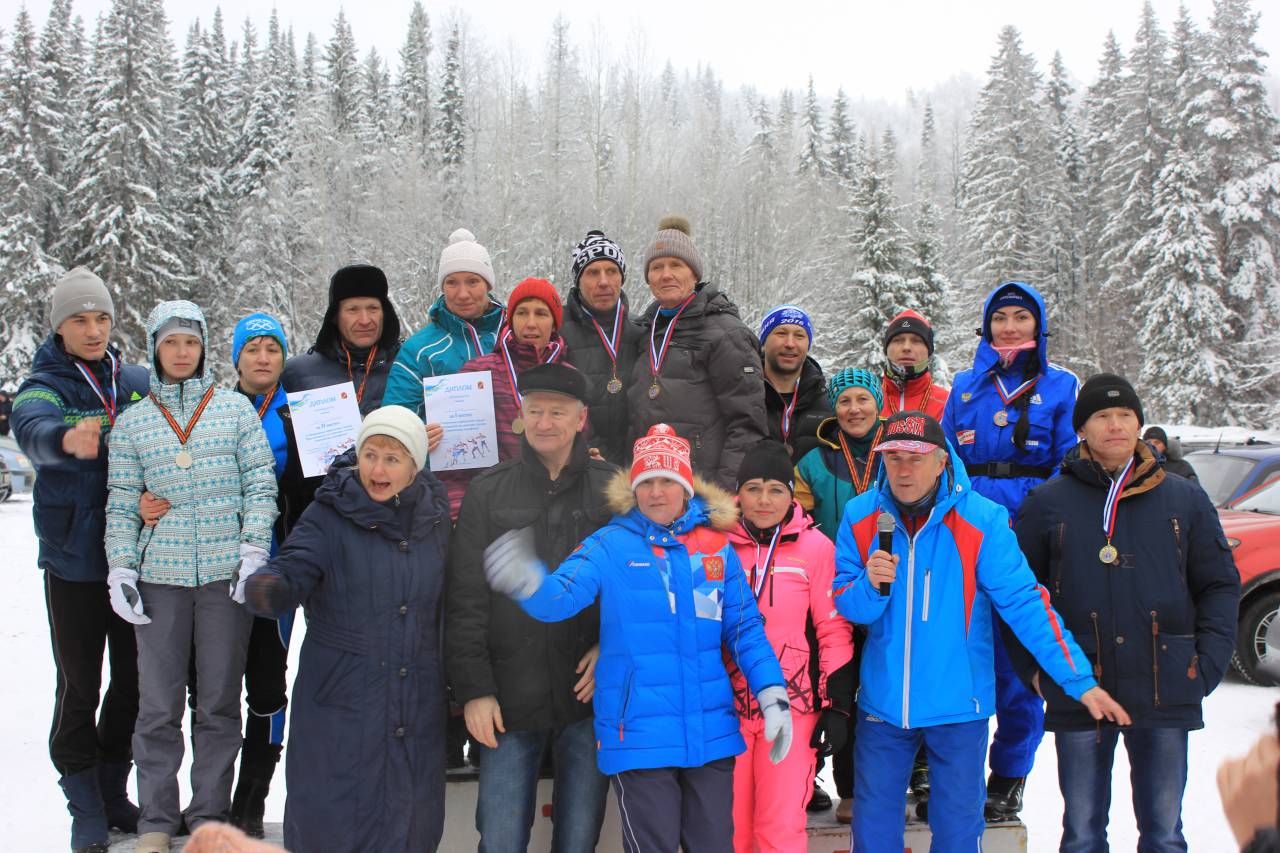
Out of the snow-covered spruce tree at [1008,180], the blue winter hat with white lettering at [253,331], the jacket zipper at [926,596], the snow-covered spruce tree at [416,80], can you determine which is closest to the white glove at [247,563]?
the blue winter hat with white lettering at [253,331]

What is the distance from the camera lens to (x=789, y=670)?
359cm

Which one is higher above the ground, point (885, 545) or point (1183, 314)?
point (1183, 314)

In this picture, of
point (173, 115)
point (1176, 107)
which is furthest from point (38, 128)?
point (1176, 107)

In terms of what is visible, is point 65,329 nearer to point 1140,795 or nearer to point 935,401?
point 935,401

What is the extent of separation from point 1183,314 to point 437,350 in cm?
3352

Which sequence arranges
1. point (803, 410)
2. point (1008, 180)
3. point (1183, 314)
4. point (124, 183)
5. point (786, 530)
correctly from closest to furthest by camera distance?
point (786, 530), point (803, 410), point (1183, 314), point (124, 183), point (1008, 180)

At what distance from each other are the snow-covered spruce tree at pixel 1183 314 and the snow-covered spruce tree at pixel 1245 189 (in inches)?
24.9

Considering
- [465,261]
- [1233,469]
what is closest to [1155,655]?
[465,261]

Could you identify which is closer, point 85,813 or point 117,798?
point 85,813

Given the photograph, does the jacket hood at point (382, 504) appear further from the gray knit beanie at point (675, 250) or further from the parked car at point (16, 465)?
the parked car at point (16, 465)

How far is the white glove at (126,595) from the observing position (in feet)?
11.8

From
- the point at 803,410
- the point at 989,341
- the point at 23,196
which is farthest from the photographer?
the point at 23,196

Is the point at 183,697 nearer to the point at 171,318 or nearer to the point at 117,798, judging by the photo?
the point at 117,798

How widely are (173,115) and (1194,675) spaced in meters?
45.5
